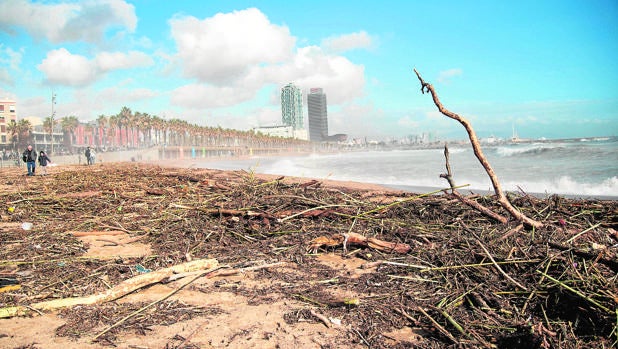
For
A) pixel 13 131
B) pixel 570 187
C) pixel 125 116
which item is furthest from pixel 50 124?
pixel 570 187

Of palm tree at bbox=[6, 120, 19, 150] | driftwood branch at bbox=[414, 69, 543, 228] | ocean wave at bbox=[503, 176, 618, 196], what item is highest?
palm tree at bbox=[6, 120, 19, 150]

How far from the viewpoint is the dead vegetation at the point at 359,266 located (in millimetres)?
2484

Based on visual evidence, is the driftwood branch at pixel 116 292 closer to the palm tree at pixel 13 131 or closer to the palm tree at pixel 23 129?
the palm tree at pixel 13 131

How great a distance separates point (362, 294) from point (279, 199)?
2.80 meters

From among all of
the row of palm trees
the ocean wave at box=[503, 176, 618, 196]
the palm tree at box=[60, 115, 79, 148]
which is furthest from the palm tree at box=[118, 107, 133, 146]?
the ocean wave at box=[503, 176, 618, 196]

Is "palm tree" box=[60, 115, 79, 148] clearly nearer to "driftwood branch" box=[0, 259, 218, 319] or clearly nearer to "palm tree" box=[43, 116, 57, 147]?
"palm tree" box=[43, 116, 57, 147]

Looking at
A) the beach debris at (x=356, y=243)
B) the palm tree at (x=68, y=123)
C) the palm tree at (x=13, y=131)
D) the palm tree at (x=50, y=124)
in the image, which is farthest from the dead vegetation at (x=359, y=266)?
the palm tree at (x=68, y=123)

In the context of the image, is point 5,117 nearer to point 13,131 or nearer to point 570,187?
point 13,131

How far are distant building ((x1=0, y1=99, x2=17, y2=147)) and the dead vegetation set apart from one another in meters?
80.7

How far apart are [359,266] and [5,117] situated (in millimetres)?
88582

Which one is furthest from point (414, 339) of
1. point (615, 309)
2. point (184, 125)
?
point (184, 125)

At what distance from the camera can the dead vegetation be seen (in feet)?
8.15

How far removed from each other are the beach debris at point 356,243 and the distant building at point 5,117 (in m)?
84.7

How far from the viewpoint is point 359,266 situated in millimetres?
3834
